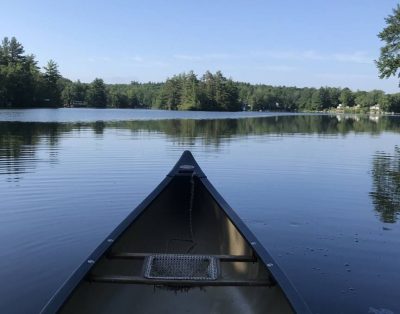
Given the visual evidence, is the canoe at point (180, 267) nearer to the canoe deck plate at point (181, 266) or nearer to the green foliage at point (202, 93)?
the canoe deck plate at point (181, 266)

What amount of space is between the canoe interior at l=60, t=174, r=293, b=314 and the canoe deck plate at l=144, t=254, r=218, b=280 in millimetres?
124

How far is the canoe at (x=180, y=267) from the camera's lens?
4.65 m

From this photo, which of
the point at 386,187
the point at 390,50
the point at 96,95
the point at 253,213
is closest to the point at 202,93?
the point at 96,95

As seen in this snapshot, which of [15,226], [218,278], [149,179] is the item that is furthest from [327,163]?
[218,278]

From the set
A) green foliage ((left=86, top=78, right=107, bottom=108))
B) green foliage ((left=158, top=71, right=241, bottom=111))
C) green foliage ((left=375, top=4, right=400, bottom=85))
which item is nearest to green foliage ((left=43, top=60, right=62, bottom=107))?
green foliage ((left=86, top=78, right=107, bottom=108))

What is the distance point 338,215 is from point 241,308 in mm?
7117

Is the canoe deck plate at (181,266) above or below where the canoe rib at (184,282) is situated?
below

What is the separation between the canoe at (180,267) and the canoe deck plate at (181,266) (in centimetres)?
1

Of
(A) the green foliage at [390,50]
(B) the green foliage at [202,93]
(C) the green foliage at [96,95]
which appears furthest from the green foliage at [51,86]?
(A) the green foliage at [390,50]

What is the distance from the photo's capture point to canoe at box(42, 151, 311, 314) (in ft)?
15.3

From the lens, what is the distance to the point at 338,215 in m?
11.6

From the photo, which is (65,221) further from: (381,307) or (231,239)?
(381,307)

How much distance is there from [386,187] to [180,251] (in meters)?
10.6

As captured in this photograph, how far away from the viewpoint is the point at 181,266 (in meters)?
5.93
